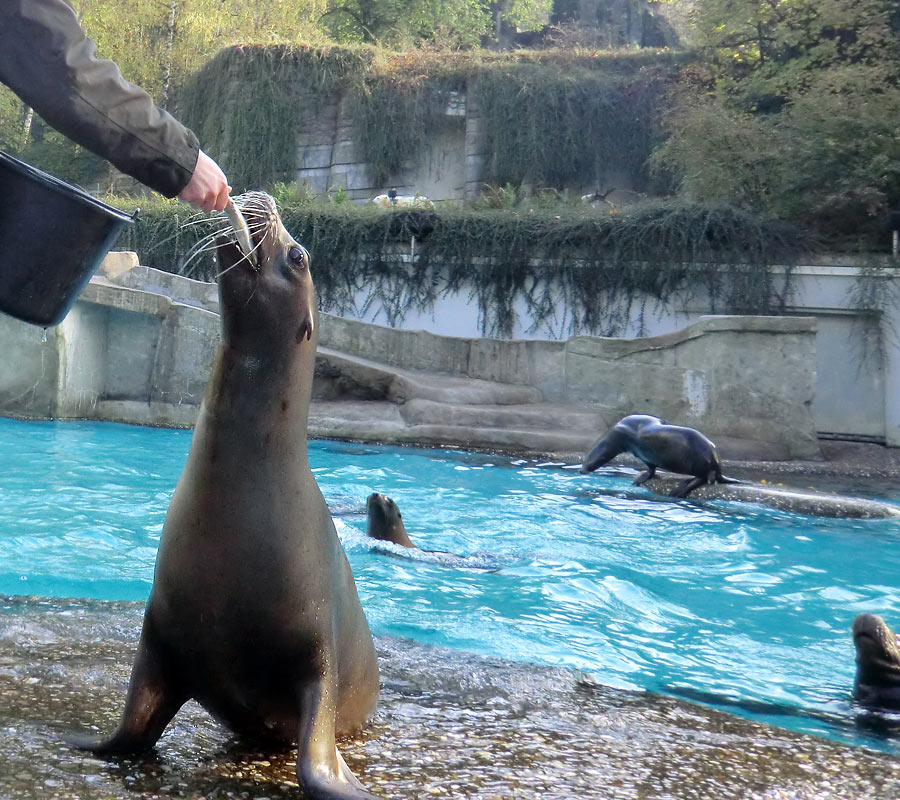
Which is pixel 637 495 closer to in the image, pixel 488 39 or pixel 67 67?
pixel 67 67

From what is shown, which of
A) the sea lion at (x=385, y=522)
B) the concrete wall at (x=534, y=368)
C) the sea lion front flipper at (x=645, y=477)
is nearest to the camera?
the sea lion at (x=385, y=522)

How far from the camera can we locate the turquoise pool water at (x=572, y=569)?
462 cm

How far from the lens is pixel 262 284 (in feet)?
7.60

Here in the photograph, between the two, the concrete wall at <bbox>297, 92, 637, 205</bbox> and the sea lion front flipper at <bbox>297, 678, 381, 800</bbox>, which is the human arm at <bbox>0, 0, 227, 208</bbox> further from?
the concrete wall at <bbox>297, 92, 637, 205</bbox>

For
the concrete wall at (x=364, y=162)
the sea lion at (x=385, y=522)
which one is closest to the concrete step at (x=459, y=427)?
the sea lion at (x=385, y=522)

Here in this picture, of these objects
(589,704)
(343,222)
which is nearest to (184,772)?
(589,704)

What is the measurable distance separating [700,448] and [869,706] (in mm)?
4183

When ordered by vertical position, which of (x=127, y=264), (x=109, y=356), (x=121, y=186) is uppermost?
(x=121, y=186)

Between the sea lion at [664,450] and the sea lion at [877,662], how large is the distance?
3.95 metres

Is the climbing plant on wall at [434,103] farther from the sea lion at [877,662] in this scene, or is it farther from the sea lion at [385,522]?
the sea lion at [877,662]

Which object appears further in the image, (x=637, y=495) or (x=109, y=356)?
(x=109, y=356)

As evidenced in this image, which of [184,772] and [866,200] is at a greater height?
[866,200]

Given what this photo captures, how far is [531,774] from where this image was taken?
2.32m

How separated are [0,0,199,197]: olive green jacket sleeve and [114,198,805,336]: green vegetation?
10862 millimetres
